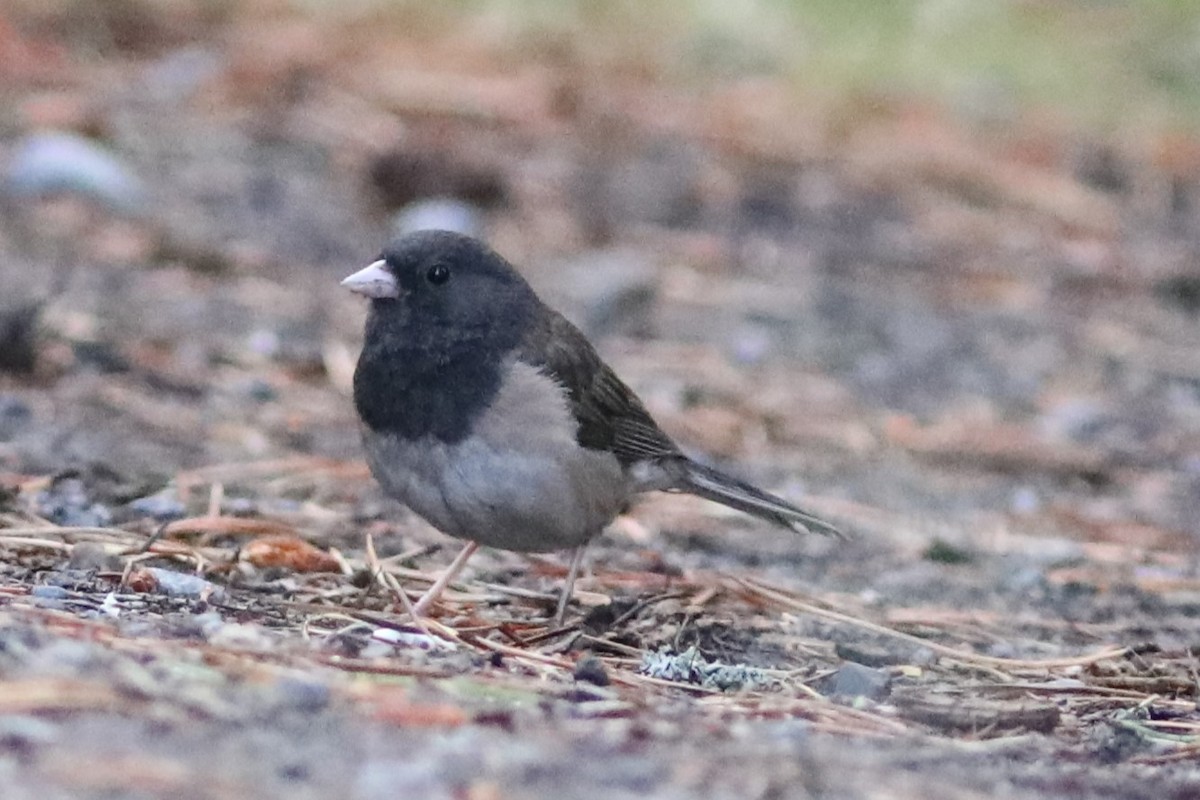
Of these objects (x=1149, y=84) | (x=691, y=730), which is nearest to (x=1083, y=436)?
(x=691, y=730)

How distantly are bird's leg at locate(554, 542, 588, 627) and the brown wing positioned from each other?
21 centimetres

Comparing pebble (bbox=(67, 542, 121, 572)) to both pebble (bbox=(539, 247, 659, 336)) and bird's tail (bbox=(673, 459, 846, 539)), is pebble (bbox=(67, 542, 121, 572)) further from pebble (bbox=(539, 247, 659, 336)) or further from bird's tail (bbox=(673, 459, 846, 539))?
pebble (bbox=(539, 247, 659, 336))

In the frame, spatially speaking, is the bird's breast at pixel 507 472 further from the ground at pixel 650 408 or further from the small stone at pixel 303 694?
the small stone at pixel 303 694

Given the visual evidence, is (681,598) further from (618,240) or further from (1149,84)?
(1149,84)

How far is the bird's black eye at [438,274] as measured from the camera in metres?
3.74

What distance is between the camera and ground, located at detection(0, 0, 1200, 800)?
2.37 metres

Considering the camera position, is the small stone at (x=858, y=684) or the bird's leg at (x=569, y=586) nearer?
the small stone at (x=858, y=684)

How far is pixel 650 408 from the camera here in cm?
551

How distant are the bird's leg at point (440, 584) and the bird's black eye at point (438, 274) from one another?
0.52 meters

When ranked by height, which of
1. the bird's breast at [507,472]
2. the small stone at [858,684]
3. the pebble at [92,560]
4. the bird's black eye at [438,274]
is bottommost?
the pebble at [92,560]

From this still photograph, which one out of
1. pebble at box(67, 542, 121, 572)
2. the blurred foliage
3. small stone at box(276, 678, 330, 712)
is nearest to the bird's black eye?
pebble at box(67, 542, 121, 572)

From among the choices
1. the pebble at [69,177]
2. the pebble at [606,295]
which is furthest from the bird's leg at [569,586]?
the pebble at [69,177]

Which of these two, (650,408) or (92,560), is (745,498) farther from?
(650,408)

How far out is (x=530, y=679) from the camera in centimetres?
280
